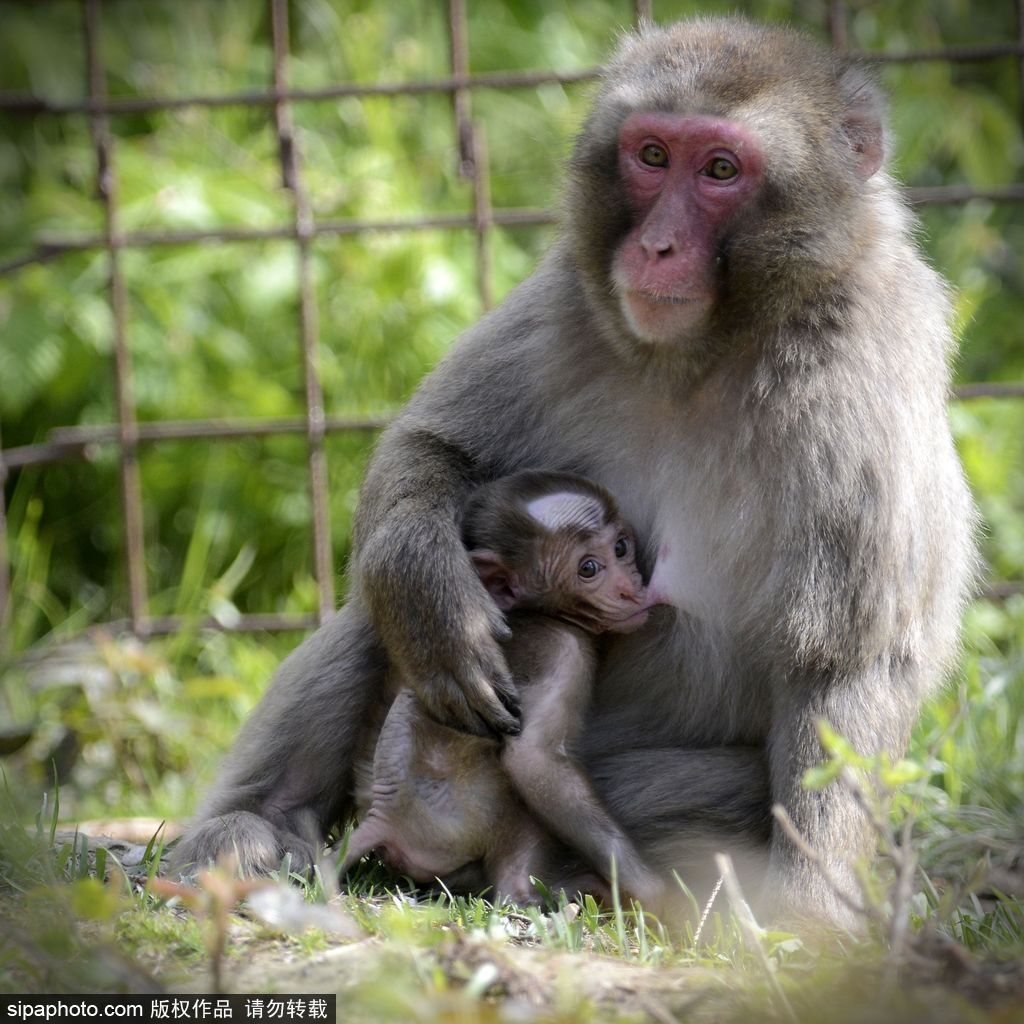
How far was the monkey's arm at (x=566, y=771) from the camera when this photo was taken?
3402 millimetres

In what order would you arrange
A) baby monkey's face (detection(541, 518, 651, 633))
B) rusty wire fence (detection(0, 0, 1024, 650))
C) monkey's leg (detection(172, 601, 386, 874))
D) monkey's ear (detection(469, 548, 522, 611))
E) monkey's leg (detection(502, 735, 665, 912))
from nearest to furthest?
A: monkey's leg (detection(502, 735, 665, 912))
baby monkey's face (detection(541, 518, 651, 633))
monkey's ear (detection(469, 548, 522, 611))
monkey's leg (detection(172, 601, 386, 874))
rusty wire fence (detection(0, 0, 1024, 650))

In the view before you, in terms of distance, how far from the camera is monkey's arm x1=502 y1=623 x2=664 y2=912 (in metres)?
3.40

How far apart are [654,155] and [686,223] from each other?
0.71 feet

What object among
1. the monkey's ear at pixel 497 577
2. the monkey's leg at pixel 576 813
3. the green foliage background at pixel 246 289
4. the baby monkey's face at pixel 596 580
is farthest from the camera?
the green foliage background at pixel 246 289

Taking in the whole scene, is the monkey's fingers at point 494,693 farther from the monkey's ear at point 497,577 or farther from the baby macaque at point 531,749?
the monkey's ear at point 497,577

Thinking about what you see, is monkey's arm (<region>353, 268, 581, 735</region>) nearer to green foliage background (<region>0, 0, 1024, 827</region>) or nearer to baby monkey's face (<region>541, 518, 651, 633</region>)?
baby monkey's face (<region>541, 518, 651, 633</region>)

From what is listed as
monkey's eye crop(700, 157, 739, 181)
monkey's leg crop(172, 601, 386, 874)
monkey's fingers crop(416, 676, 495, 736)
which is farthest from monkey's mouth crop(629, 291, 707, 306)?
monkey's leg crop(172, 601, 386, 874)

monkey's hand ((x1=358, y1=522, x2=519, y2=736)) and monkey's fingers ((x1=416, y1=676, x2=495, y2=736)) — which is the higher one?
monkey's hand ((x1=358, y1=522, x2=519, y2=736))

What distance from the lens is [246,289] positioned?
23.7 feet

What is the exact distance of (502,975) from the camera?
Result: 8.38ft

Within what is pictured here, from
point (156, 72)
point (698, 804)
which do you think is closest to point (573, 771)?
point (698, 804)

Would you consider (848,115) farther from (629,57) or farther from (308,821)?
(308,821)

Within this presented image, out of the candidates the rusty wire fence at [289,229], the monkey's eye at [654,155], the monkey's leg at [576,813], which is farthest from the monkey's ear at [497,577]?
the rusty wire fence at [289,229]

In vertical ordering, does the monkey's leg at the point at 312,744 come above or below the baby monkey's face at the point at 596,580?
below
